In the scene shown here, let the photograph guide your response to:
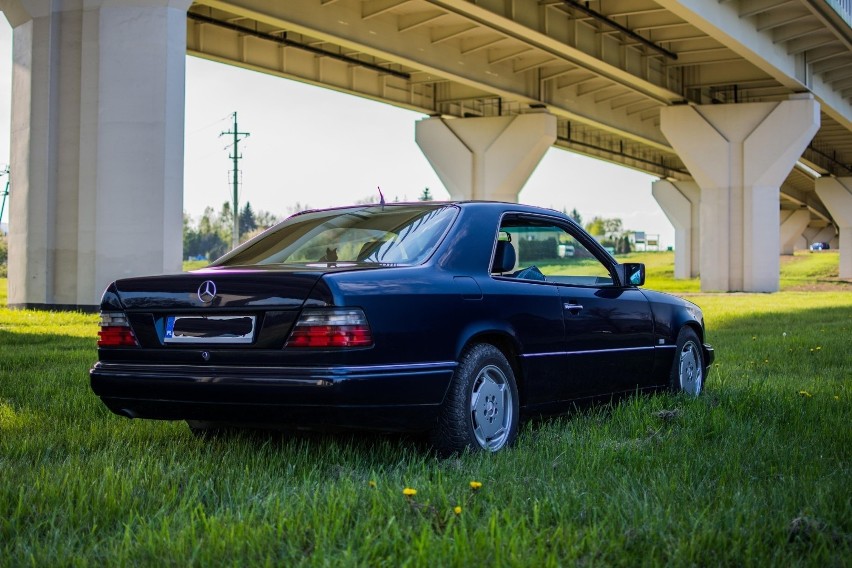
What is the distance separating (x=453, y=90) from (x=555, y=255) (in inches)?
1282

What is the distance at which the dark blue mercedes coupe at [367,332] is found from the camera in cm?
445

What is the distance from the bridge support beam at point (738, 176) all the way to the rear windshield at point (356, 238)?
33903 mm

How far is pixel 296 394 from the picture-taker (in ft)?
14.4

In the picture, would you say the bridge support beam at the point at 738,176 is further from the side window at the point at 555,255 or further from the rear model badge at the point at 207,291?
the rear model badge at the point at 207,291

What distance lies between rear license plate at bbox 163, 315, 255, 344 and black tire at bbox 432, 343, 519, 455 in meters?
0.95

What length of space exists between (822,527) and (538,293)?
233 cm

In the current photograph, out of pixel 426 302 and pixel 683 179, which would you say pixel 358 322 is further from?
pixel 683 179

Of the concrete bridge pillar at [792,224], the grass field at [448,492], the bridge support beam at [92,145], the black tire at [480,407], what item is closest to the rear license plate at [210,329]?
the grass field at [448,492]

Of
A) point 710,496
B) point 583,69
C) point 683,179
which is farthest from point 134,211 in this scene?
point 683,179

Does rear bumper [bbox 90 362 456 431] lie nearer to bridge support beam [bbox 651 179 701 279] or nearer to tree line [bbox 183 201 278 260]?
bridge support beam [bbox 651 179 701 279]

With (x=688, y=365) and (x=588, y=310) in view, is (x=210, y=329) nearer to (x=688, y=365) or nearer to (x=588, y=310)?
(x=588, y=310)

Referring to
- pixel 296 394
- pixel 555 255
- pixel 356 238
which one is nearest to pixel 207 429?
pixel 356 238

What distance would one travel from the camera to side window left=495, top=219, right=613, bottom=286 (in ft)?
19.9

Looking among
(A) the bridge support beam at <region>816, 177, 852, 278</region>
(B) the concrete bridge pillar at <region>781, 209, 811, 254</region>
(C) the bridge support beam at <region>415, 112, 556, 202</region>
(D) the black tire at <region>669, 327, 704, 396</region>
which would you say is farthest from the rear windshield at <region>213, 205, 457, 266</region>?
(B) the concrete bridge pillar at <region>781, 209, 811, 254</region>
